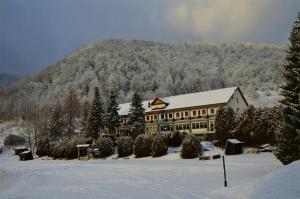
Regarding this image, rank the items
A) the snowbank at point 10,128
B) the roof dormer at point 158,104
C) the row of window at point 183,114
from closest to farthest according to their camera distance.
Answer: the row of window at point 183,114 < the roof dormer at point 158,104 < the snowbank at point 10,128

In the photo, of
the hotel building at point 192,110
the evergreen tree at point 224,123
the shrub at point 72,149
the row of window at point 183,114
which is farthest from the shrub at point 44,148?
the evergreen tree at point 224,123

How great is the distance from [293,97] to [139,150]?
31843mm

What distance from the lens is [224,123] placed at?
183 feet

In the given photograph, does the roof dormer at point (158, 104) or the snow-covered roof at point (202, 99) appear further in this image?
the roof dormer at point (158, 104)

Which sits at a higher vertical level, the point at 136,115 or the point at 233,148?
the point at 136,115

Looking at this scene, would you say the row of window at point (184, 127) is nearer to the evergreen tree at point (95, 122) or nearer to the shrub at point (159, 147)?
the evergreen tree at point (95, 122)

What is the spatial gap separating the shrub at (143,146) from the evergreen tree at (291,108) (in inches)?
1151

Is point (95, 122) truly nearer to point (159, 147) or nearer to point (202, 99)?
point (202, 99)

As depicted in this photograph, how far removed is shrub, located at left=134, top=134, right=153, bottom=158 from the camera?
179 feet

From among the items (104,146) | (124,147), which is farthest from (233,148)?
(104,146)

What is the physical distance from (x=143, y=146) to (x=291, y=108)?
31.6 m

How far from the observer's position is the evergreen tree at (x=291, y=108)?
25938mm

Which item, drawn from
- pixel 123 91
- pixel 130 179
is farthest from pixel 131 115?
pixel 123 91

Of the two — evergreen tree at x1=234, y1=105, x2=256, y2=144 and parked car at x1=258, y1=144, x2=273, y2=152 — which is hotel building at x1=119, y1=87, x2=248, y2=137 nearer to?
evergreen tree at x1=234, y1=105, x2=256, y2=144
